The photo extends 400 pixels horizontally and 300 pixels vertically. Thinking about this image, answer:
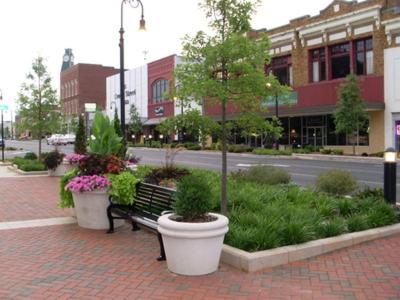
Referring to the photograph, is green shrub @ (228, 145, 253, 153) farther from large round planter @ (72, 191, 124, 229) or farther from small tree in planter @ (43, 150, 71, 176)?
large round planter @ (72, 191, 124, 229)

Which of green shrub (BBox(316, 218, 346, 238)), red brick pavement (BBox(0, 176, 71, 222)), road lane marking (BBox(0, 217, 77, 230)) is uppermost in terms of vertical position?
green shrub (BBox(316, 218, 346, 238))

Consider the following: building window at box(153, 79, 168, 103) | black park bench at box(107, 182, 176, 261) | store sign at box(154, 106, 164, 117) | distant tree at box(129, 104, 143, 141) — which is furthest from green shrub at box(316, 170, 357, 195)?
distant tree at box(129, 104, 143, 141)

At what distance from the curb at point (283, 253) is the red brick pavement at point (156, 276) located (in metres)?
0.11

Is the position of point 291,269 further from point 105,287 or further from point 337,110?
point 337,110

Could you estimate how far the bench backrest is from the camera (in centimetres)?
751

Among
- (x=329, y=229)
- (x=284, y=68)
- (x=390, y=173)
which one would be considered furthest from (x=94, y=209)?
(x=284, y=68)

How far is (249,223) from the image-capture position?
731 centimetres

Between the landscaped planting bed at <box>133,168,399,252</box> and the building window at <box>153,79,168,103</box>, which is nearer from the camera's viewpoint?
the landscaped planting bed at <box>133,168,399,252</box>

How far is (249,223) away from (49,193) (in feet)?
25.9

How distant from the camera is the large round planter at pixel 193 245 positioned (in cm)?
575

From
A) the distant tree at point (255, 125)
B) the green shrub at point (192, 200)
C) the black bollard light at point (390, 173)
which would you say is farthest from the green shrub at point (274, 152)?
the green shrub at point (192, 200)

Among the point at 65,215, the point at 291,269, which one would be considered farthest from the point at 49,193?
the point at 291,269

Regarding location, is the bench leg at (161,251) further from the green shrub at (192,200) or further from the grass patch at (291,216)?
the grass patch at (291,216)

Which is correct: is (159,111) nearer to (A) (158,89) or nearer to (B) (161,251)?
(A) (158,89)
